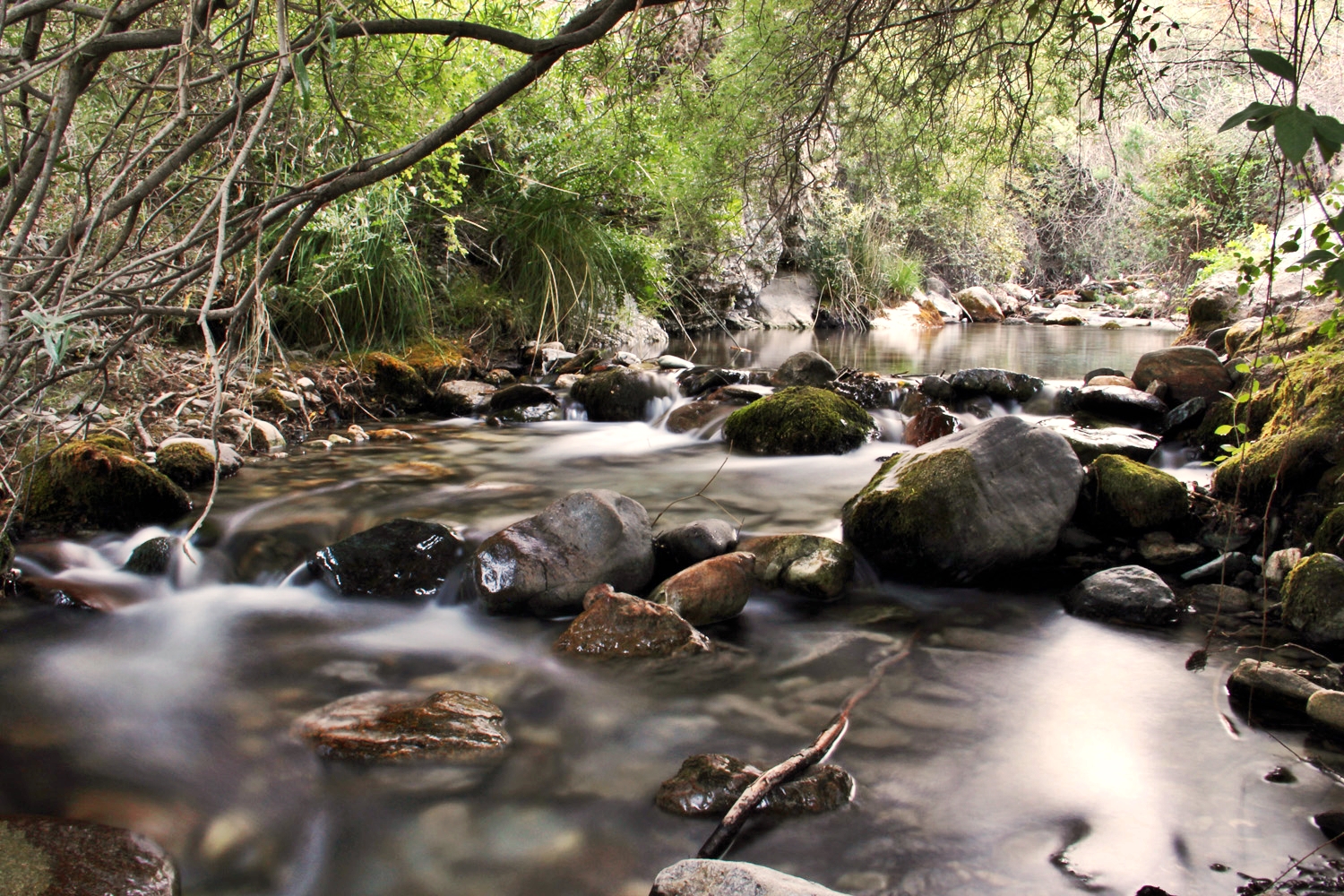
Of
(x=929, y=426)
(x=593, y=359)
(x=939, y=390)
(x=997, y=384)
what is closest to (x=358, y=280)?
(x=593, y=359)

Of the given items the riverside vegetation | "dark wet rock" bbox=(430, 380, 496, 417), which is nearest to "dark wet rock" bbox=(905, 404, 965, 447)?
the riverside vegetation

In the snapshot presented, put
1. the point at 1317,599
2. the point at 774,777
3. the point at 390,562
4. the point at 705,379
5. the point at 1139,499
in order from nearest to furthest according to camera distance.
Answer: the point at 774,777 → the point at 1317,599 → the point at 390,562 → the point at 1139,499 → the point at 705,379

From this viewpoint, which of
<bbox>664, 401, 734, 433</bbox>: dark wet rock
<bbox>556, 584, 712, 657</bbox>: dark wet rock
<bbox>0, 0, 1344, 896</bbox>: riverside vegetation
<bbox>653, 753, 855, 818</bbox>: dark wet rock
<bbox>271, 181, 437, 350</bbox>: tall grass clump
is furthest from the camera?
<bbox>271, 181, 437, 350</bbox>: tall grass clump

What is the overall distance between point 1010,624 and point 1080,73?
2.44m

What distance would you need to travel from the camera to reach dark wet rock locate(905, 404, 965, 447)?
19.4 feet

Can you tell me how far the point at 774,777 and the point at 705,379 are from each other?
575 cm

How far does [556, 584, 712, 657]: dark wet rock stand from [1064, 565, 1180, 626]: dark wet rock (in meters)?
1.54

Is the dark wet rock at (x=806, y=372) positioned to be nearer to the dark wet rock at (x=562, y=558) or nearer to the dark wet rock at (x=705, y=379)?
the dark wet rock at (x=705, y=379)

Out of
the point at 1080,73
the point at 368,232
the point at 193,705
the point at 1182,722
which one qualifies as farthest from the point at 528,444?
the point at 1182,722

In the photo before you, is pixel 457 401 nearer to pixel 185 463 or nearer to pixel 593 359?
pixel 593 359

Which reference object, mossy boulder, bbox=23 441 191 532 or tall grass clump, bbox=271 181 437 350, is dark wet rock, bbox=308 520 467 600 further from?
tall grass clump, bbox=271 181 437 350

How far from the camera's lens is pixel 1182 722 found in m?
2.57

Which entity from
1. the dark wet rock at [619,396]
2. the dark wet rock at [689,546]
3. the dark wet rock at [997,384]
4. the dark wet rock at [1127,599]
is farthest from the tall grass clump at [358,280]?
the dark wet rock at [1127,599]

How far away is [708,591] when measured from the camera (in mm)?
3309
